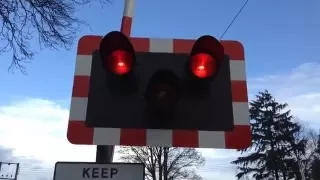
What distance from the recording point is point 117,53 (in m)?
2.75

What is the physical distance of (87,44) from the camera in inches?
130

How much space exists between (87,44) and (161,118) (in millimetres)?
933

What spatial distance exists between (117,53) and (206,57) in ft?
2.04

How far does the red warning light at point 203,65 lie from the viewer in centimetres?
278

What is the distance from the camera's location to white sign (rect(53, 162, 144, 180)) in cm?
285

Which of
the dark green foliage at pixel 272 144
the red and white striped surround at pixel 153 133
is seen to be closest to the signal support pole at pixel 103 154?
the red and white striped surround at pixel 153 133

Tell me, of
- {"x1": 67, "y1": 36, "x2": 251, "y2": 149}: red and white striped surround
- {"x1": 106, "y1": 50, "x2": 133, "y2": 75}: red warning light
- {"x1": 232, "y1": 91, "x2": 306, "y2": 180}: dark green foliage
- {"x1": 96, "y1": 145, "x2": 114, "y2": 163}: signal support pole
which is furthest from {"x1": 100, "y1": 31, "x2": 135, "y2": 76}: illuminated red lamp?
{"x1": 232, "y1": 91, "x2": 306, "y2": 180}: dark green foliage

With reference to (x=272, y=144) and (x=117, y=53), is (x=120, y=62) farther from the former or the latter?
(x=272, y=144)

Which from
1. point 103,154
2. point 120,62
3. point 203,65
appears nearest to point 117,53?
point 120,62

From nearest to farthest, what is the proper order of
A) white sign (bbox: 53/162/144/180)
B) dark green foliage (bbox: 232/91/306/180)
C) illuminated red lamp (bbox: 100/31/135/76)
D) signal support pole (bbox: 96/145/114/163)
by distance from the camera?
illuminated red lamp (bbox: 100/31/135/76) < white sign (bbox: 53/162/144/180) < signal support pole (bbox: 96/145/114/163) < dark green foliage (bbox: 232/91/306/180)

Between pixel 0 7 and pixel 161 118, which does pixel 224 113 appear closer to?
pixel 161 118

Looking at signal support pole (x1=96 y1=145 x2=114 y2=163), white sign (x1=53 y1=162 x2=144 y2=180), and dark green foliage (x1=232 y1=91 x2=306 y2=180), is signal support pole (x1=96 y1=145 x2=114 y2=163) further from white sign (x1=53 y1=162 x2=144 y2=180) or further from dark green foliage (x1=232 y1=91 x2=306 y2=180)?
dark green foliage (x1=232 y1=91 x2=306 y2=180)

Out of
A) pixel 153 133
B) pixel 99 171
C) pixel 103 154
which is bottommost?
pixel 99 171

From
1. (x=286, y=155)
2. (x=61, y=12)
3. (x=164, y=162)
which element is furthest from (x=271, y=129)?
(x=61, y=12)
